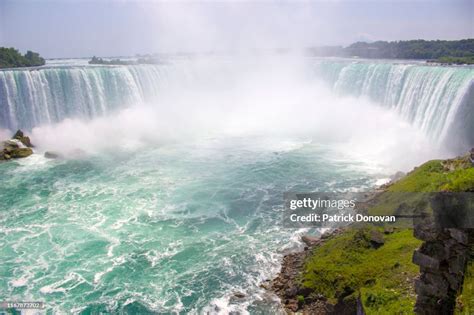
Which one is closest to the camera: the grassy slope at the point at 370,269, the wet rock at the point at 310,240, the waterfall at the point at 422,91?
the grassy slope at the point at 370,269

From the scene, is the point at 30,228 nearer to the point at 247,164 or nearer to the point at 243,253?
the point at 243,253

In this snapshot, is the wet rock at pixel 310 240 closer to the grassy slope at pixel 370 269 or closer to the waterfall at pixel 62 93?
the grassy slope at pixel 370 269

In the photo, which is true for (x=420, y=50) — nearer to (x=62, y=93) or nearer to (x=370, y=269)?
(x=62, y=93)

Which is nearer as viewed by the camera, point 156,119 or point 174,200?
point 174,200

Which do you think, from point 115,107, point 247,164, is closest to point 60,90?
point 115,107

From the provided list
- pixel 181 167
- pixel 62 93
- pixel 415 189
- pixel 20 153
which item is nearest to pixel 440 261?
pixel 415 189

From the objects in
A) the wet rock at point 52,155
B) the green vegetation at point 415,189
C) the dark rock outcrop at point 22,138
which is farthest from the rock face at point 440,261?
the dark rock outcrop at point 22,138

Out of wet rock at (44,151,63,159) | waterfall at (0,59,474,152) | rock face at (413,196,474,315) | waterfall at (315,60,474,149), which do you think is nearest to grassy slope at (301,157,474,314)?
rock face at (413,196,474,315)

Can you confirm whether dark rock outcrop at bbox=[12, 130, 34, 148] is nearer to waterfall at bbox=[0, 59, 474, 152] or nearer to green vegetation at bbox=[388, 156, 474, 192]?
waterfall at bbox=[0, 59, 474, 152]
